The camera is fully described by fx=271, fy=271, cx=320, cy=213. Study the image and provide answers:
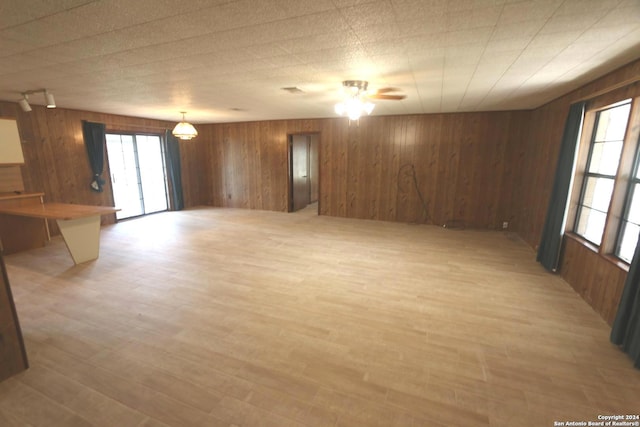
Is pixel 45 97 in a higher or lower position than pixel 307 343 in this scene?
higher

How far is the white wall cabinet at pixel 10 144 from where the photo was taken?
4.41 meters

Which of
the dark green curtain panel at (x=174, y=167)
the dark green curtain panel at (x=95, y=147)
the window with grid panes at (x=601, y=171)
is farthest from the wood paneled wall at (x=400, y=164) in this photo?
the dark green curtain panel at (x=95, y=147)

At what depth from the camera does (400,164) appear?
6.37 m

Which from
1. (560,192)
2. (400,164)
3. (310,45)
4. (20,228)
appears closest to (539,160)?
(560,192)

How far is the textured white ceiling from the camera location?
170 cm

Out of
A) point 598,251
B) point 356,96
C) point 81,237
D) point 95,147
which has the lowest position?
point 81,237

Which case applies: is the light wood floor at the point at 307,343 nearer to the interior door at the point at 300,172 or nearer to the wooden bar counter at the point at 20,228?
the wooden bar counter at the point at 20,228

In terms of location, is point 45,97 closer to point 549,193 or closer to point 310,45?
point 310,45

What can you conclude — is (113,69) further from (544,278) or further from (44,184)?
(544,278)

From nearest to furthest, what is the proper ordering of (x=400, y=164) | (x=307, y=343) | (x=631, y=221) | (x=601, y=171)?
(x=307, y=343), (x=631, y=221), (x=601, y=171), (x=400, y=164)

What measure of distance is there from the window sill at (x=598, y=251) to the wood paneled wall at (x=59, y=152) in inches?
335

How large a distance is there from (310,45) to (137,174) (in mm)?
6746

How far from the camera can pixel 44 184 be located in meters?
5.16

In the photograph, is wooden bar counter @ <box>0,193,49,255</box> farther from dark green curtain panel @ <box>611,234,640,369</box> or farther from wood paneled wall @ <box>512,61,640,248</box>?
wood paneled wall @ <box>512,61,640,248</box>
